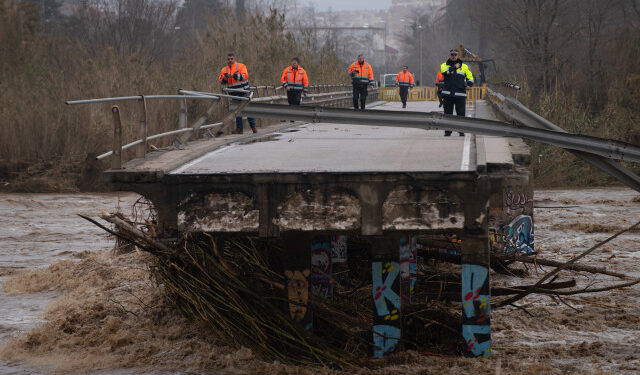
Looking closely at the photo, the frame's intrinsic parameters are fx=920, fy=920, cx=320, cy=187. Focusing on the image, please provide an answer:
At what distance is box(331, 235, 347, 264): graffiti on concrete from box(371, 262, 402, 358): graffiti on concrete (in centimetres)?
183

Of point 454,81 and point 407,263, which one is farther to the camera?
point 454,81

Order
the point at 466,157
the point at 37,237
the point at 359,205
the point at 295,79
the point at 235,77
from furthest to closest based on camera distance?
the point at 295,79, the point at 235,77, the point at 37,237, the point at 466,157, the point at 359,205

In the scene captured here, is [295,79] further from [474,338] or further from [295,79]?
[474,338]

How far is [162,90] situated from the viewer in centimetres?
2802

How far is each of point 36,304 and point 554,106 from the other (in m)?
18.6

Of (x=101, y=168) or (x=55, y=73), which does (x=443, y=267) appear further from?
(x=55, y=73)

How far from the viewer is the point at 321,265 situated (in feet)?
32.6

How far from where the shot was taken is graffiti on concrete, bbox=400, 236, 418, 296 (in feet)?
32.5

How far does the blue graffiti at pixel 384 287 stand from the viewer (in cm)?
886

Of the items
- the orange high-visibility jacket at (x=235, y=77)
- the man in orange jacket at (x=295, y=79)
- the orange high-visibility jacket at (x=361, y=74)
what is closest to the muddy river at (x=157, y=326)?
the orange high-visibility jacket at (x=235, y=77)

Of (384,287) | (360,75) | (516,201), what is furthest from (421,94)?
(384,287)

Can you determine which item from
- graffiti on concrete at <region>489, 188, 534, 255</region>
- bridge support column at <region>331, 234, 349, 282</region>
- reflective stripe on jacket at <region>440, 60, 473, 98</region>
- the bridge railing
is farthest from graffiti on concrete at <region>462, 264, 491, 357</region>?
the bridge railing

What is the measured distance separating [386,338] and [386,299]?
0.38 meters

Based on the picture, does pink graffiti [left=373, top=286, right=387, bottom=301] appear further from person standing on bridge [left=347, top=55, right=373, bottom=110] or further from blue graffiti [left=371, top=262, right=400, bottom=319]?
person standing on bridge [left=347, top=55, right=373, bottom=110]
